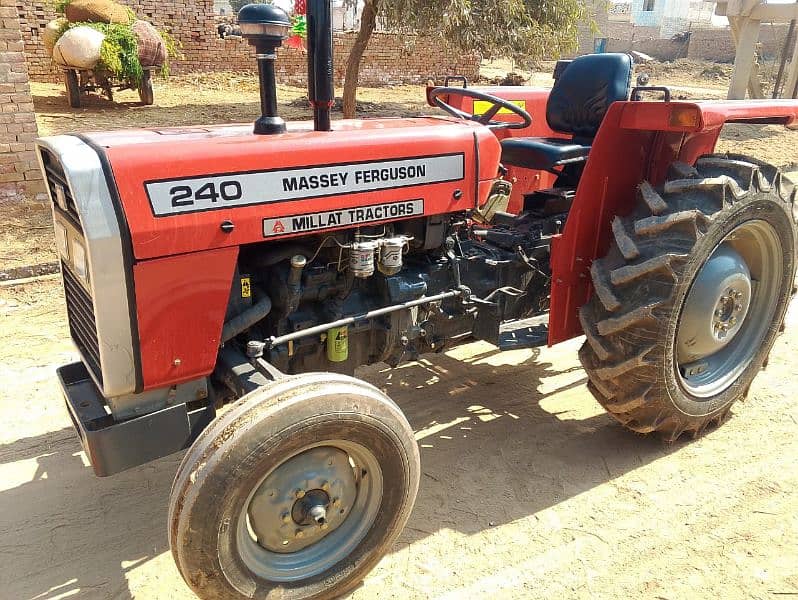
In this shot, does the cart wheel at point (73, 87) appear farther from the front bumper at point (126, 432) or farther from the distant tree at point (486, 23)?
the front bumper at point (126, 432)

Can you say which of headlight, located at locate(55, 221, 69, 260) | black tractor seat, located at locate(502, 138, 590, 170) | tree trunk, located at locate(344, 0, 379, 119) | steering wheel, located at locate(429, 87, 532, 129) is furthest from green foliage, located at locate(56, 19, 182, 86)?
headlight, located at locate(55, 221, 69, 260)

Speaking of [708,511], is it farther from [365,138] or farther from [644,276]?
[365,138]

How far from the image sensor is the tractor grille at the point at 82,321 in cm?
229

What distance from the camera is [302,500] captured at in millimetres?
2244

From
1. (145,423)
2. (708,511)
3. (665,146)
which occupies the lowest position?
(708,511)

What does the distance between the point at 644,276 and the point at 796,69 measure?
1515 cm

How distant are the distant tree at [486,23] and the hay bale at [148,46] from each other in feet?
12.2

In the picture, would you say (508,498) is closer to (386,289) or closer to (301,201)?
(386,289)

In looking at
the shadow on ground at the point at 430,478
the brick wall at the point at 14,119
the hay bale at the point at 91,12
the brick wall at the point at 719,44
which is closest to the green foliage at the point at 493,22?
the hay bale at the point at 91,12

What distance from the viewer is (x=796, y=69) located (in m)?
14.9

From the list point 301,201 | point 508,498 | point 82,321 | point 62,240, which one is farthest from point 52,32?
point 508,498

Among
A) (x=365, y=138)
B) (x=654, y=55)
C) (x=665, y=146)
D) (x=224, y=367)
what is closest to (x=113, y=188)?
(x=224, y=367)

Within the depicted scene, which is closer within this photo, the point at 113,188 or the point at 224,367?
the point at 113,188

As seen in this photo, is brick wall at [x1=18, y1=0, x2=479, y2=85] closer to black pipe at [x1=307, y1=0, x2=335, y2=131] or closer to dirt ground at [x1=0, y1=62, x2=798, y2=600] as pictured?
dirt ground at [x1=0, y1=62, x2=798, y2=600]
